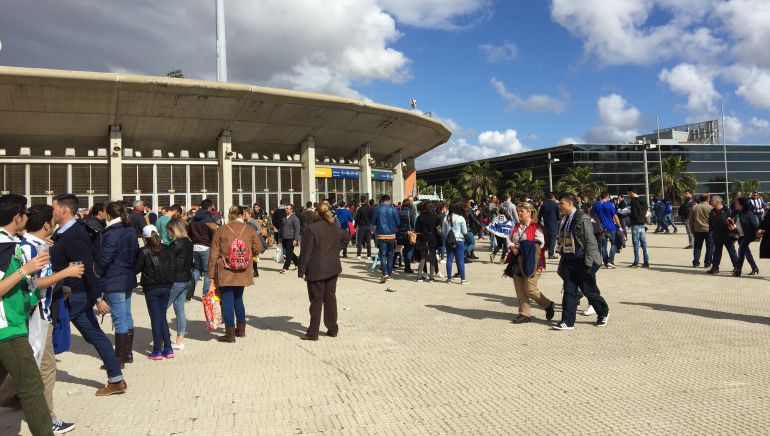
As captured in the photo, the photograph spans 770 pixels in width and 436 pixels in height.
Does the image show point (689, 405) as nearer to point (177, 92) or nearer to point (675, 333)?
point (675, 333)

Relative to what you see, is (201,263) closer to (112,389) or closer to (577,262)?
(112,389)

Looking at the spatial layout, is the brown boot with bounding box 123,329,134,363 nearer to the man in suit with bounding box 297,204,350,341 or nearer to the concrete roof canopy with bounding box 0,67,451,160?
the man in suit with bounding box 297,204,350,341

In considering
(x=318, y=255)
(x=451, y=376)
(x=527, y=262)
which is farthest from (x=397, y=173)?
(x=451, y=376)

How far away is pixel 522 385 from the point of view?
15.1 feet

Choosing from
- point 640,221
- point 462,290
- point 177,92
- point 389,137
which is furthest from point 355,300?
point 389,137

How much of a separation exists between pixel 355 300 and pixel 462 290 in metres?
2.19

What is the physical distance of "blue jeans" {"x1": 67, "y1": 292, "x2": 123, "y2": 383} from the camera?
451 centimetres

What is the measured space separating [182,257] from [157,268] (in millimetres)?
314

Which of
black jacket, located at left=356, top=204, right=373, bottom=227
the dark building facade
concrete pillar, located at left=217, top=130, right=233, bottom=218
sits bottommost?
Answer: black jacket, located at left=356, top=204, right=373, bottom=227

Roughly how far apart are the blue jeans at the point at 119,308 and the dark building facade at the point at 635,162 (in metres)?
63.9

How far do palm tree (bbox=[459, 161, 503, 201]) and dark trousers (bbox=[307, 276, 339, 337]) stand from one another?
5646cm

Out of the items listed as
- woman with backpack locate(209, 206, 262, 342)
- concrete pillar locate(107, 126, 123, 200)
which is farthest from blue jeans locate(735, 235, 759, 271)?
concrete pillar locate(107, 126, 123, 200)

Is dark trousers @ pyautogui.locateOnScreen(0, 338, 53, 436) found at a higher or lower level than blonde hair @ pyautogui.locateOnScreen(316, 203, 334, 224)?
lower

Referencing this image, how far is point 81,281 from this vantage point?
4609 mm
